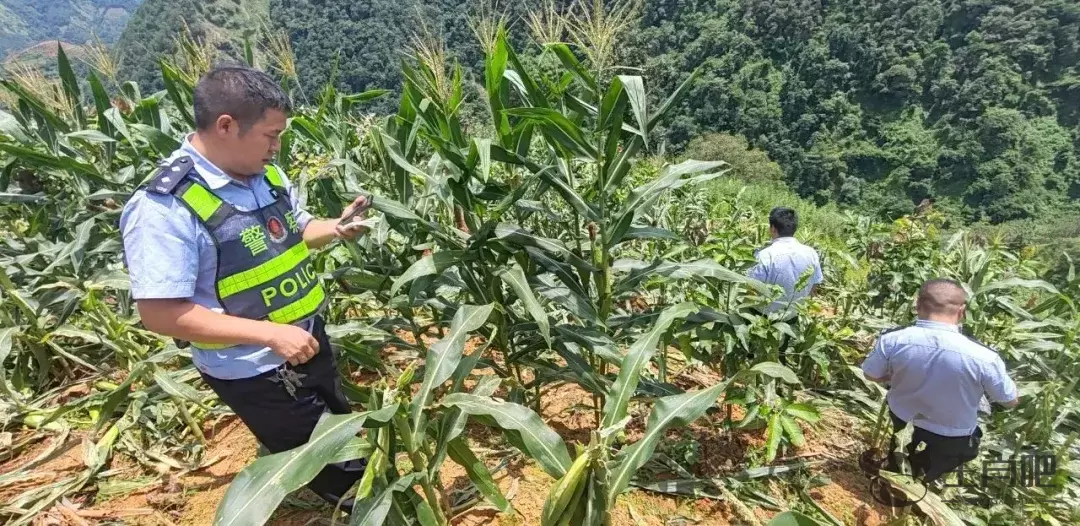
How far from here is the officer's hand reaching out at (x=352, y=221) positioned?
1.94 meters

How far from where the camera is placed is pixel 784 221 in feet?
11.9

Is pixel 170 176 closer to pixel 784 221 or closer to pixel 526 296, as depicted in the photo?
pixel 526 296

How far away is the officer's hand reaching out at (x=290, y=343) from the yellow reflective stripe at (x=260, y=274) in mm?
210

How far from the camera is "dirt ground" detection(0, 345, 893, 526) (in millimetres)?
2211

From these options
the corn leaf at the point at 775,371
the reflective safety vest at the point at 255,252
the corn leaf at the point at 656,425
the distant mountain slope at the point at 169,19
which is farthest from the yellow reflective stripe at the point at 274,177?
the distant mountain slope at the point at 169,19

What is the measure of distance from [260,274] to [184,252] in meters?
0.23

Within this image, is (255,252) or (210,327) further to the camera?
(255,252)

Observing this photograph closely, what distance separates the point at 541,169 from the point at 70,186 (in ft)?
10.9

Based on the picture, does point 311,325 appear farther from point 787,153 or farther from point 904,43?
point 904,43

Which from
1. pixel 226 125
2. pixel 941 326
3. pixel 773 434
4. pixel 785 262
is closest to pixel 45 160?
pixel 226 125

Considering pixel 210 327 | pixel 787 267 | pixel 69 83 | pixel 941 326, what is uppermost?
pixel 69 83

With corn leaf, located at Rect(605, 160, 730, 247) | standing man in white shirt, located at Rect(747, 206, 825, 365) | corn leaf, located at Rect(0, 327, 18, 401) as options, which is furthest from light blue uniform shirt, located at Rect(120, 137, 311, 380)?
standing man in white shirt, located at Rect(747, 206, 825, 365)

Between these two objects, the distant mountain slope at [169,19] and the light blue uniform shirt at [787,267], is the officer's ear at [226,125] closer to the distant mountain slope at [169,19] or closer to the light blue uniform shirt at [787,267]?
the light blue uniform shirt at [787,267]

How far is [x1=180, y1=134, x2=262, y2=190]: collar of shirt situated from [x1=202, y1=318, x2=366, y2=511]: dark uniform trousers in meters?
0.63
